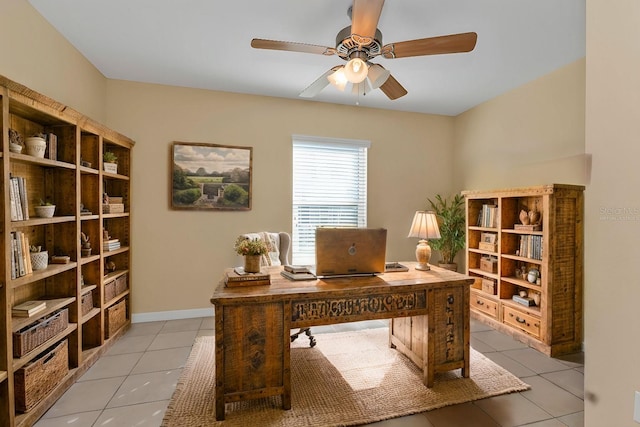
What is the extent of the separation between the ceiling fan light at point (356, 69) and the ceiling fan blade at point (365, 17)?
0.39ft

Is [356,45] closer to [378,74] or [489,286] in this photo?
[378,74]

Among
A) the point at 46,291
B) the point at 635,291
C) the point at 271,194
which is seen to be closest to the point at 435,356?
the point at 635,291

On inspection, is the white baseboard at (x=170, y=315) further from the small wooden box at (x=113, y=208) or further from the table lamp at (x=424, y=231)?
the table lamp at (x=424, y=231)

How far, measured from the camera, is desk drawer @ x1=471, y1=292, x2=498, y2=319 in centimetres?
331

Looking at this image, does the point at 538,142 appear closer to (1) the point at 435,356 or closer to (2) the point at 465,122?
(2) the point at 465,122

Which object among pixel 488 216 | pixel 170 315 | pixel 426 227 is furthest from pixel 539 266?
pixel 170 315

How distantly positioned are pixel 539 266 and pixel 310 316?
2544mm


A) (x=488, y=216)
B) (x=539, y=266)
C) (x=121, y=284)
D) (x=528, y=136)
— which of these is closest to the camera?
(x=539, y=266)

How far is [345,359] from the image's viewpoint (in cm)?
260

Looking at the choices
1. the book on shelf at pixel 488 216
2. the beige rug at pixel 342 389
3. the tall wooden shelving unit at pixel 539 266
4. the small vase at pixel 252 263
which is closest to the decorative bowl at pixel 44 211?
the small vase at pixel 252 263

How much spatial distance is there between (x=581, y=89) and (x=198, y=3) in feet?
10.9

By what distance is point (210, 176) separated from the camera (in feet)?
11.8

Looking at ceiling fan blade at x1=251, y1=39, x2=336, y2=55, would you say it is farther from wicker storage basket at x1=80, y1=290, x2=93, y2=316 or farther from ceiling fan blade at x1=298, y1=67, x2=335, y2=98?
wicker storage basket at x1=80, y1=290, x2=93, y2=316

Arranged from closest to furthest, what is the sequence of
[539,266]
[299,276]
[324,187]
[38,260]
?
[38,260] → [299,276] → [539,266] → [324,187]
